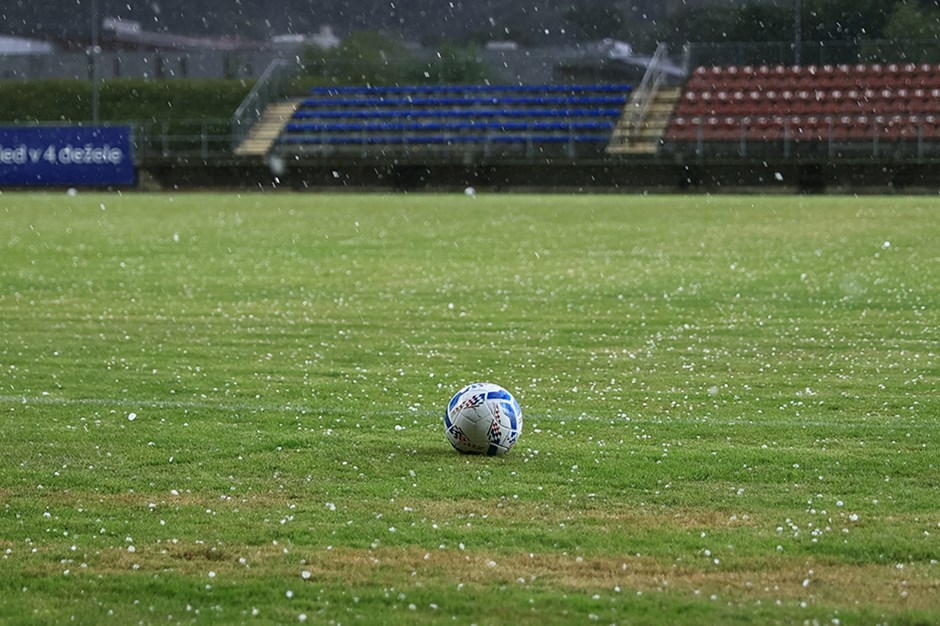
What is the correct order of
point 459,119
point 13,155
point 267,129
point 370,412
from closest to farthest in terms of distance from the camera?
point 370,412
point 13,155
point 459,119
point 267,129

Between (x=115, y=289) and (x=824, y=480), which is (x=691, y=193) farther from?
(x=824, y=480)

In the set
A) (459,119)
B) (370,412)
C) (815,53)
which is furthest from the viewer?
(459,119)

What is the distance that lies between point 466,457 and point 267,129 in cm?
4154

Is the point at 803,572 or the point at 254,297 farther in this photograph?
the point at 254,297

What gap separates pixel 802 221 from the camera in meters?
25.0

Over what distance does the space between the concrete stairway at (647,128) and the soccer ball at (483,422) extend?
33.2 m

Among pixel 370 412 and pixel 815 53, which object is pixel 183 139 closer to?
pixel 815 53

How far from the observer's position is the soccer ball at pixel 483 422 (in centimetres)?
711

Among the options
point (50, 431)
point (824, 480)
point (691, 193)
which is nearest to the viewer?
point (824, 480)

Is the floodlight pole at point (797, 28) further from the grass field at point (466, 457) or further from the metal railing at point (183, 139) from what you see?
the grass field at point (466, 457)

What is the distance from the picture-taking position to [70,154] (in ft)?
138

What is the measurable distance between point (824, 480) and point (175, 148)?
136 ft

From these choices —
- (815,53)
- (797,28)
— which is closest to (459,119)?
(797,28)

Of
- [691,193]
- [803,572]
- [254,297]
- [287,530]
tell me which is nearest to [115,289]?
[254,297]
